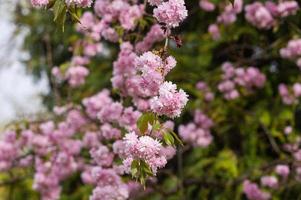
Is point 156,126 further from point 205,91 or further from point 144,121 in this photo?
point 205,91

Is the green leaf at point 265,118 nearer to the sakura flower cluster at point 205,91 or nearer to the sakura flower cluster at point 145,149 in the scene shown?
the sakura flower cluster at point 205,91

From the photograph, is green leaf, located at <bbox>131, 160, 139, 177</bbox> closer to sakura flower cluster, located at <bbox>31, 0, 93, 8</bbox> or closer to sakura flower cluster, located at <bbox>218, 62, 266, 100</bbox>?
sakura flower cluster, located at <bbox>31, 0, 93, 8</bbox>

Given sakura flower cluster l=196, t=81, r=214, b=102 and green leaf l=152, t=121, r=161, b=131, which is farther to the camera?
sakura flower cluster l=196, t=81, r=214, b=102

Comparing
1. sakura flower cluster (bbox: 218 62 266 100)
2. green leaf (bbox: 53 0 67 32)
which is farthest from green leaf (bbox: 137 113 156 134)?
sakura flower cluster (bbox: 218 62 266 100)

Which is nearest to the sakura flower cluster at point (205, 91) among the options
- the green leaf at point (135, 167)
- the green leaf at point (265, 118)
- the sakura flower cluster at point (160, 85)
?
the green leaf at point (265, 118)

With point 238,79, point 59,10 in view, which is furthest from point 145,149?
point 238,79

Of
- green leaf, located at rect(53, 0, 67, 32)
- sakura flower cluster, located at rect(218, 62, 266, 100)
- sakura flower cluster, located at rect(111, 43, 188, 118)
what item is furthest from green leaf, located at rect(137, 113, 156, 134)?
sakura flower cluster, located at rect(218, 62, 266, 100)

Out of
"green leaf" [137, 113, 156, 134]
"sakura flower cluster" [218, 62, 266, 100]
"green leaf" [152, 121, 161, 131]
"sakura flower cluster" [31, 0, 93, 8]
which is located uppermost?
"sakura flower cluster" [218, 62, 266, 100]

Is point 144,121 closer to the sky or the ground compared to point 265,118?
closer to the ground

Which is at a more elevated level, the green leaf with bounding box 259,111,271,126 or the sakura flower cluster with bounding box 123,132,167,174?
the green leaf with bounding box 259,111,271,126

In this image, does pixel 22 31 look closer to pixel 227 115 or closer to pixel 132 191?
pixel 227 115

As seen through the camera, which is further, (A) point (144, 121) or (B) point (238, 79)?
(B) point (238, 79)
